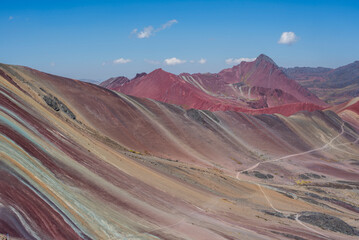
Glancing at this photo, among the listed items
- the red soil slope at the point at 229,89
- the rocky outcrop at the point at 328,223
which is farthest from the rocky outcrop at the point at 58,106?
the red soil slope at the point at 229,89

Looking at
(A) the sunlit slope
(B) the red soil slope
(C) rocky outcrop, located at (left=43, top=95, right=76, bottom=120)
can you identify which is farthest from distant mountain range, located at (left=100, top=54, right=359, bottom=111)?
(C) rocky outcrop, located at (left=43, top=95, right=76, bottom=120)

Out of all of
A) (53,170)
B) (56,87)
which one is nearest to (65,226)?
(53,170)

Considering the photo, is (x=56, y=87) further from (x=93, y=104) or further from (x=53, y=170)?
(x=53, y=170)

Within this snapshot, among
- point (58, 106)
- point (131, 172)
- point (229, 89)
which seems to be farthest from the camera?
point (229, 89)

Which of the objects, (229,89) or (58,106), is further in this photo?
(229,89)

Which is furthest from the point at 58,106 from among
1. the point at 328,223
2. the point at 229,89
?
the point at 229,89

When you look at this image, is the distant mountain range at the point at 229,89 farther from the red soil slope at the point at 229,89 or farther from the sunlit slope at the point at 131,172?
the sunlit slope at the point at 131,172

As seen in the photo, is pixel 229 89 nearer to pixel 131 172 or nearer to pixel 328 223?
pixel 328 223

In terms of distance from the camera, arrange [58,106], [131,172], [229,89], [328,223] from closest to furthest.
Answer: [131,172], [328,223], [58,106], [229,89]
